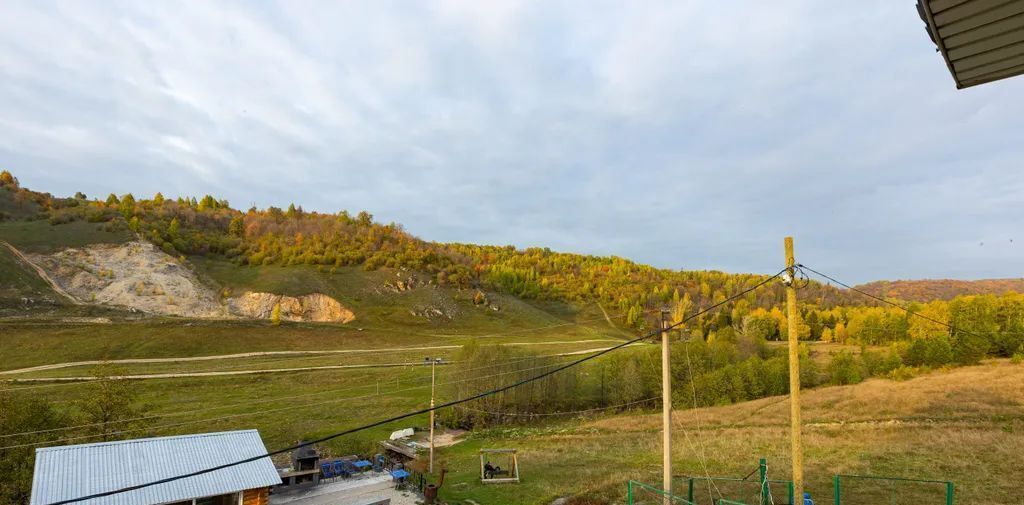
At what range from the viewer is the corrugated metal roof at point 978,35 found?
3672 millimetres

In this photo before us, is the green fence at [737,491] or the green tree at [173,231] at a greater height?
the green tree at [173,231]

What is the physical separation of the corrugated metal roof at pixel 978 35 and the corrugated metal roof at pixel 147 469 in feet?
74.4

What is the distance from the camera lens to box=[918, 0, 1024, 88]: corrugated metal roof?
3672 millimetres

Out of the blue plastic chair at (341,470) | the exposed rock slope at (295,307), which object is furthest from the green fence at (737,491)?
the exposed rock slope at (295,307)

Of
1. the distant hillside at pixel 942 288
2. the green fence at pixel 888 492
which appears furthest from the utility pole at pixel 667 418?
the distant hillside at pixel 942 288

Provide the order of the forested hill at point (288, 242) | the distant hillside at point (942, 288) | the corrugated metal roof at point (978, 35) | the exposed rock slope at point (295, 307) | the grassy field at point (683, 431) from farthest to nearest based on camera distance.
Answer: the distant hillside at point (942, 288) → the forested hill at point (288, 242) → the exposed rock slope at point (295, 307) → the grassy field at point (683, 431) → the corrugated metal roof at point (978, 35)

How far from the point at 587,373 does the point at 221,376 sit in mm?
51444

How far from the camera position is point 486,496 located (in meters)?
24.8

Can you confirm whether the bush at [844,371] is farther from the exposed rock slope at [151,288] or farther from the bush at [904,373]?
the exposed rock slope at [151,288]

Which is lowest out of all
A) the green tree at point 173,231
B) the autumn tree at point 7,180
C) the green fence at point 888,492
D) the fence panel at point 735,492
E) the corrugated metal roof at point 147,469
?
the fence panel at point 735,492

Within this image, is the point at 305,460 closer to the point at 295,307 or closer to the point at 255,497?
the point at 255,497

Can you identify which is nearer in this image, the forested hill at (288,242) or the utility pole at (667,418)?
the utility pole at (667,418)

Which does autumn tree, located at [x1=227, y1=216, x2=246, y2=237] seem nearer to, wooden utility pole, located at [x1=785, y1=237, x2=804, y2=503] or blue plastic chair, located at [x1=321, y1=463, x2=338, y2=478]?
blue plastic chair, located at [x1=321, y1=463, x2=338, y2=478]

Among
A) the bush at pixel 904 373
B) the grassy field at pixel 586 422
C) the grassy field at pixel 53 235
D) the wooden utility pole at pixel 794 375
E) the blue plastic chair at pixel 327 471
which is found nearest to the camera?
the wooden utility pole at pixel 794 375
